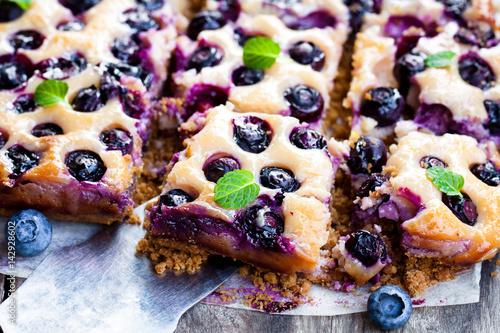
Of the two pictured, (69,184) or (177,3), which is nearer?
(69,184)

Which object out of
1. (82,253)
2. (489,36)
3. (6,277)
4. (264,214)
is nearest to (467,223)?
(264,214)

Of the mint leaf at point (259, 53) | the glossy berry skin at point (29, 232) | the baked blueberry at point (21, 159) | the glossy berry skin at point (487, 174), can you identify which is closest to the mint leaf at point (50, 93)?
the baked blueberry at point (21, 159)

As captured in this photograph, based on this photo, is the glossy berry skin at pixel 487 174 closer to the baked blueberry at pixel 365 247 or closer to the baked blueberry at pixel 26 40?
the baked blueberry at pixel 365 247

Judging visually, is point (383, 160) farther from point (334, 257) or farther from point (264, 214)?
point (264, 214)

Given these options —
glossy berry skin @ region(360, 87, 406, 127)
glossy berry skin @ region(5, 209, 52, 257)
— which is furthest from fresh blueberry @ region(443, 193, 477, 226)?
glossy berry skin @ region(5, 209, 52, 257)

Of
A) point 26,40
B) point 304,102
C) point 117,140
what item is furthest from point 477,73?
point 26,40

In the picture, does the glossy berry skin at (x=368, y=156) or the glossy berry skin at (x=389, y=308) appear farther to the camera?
the glossy berry skin at (x=368, y=156)
